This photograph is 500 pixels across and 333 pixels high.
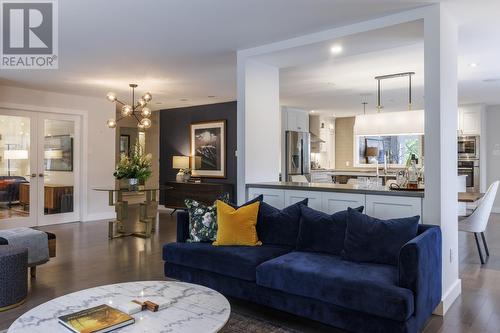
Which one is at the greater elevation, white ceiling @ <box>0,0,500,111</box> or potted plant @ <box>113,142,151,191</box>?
white ceiling @ <box>0,0,500,111</box>

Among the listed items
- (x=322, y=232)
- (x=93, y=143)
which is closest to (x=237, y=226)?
(x=322, y=232)

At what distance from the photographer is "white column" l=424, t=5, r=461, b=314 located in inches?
126

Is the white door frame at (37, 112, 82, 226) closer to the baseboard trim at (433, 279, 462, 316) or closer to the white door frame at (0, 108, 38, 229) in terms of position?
the white door frame at (0, 108, 38, 229)

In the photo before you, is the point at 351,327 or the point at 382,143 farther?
the point at 382,143

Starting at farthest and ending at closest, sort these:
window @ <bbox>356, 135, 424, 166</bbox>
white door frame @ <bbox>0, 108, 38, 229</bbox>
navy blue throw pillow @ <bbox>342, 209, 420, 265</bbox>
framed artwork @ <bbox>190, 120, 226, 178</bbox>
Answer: window @ <bbox>356, 135, 424, 166</bbox>, framed artwork @ <bbox>190, 120, 226, 178</bbox>, white door frame @ <bbox>0, 108, 38, 229</bbox>, navy blue throw pillow @ <bbox>342, 209, 420, 265</bbox>

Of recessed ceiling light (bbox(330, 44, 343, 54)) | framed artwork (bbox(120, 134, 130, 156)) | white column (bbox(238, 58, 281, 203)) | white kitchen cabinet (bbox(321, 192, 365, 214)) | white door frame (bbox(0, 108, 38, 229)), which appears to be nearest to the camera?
white kitchen cabinet (bbox(321, 192, 365, 214))

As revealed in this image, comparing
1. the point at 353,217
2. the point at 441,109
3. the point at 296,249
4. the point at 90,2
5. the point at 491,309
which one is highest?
the point at 90,2

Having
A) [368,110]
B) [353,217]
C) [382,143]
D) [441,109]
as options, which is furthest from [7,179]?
[382,143]

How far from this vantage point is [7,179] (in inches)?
270

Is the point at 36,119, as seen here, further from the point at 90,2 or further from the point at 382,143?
the point at 382,143

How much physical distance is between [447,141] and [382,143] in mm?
7859

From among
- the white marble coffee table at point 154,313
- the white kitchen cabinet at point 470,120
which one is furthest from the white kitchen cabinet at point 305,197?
the white kitchen cabinet at point 470,120

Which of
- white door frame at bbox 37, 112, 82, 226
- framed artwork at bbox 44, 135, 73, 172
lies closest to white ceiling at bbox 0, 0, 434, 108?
white door frame at bbox 37, 112, 82, 226

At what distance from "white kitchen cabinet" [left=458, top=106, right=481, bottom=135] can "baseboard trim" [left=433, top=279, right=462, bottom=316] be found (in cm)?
661
